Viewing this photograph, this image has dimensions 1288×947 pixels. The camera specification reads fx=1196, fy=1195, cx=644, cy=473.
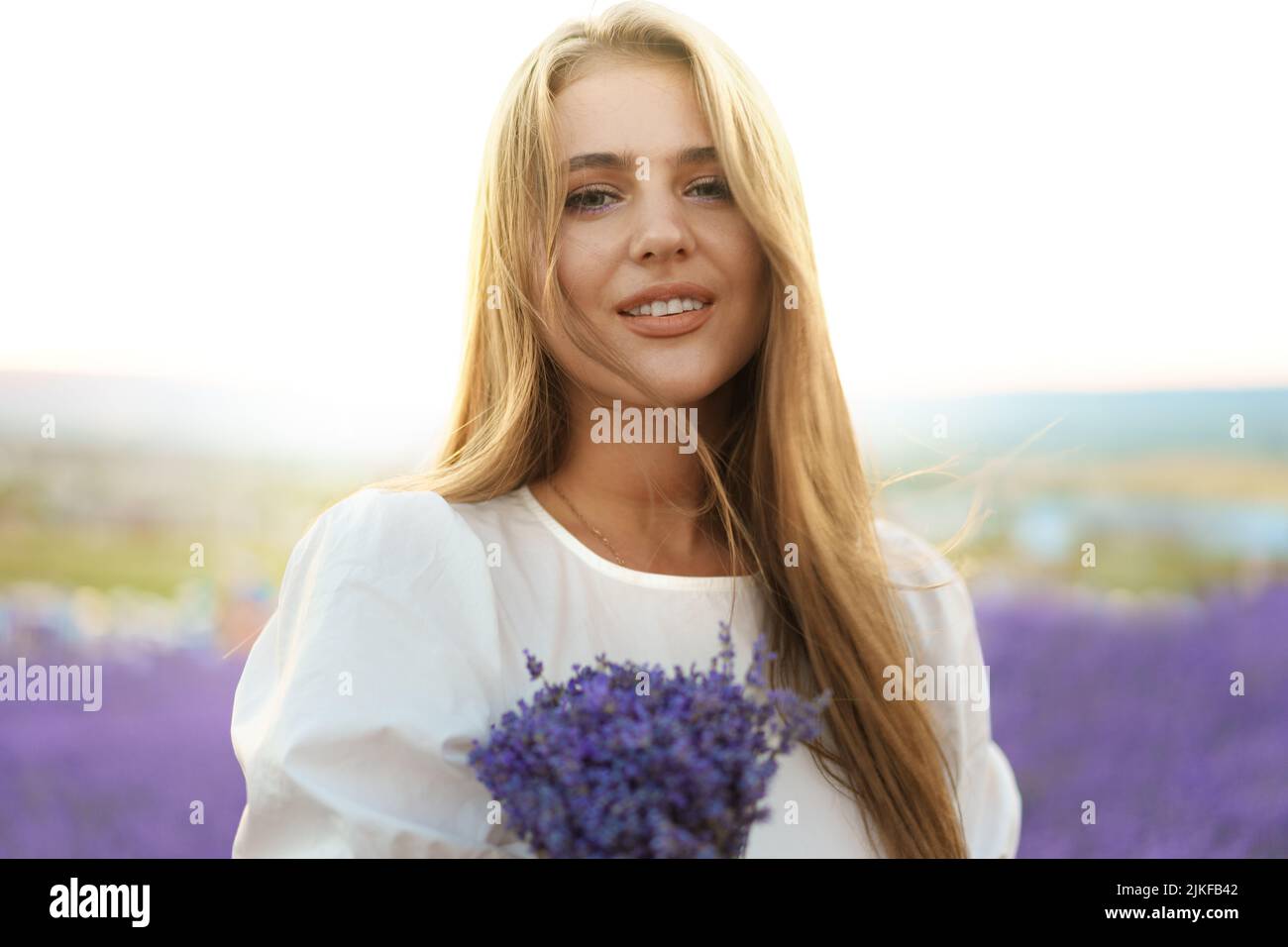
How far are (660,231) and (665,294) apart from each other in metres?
0.08

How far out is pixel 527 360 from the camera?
1646 millimetres

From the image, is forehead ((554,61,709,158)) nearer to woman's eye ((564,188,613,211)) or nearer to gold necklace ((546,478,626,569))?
woman's eye ((564,188,613,211))

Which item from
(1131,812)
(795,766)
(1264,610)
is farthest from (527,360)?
(1264,610)

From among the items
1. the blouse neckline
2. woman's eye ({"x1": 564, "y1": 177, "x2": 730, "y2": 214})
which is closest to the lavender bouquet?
the blouse neckline

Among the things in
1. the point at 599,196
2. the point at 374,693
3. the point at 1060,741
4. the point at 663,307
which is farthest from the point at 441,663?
the point at 1060,741

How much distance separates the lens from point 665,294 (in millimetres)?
1539

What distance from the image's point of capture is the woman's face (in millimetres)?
1535

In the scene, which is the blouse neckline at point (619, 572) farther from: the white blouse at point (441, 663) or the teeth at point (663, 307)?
the teeth at point (663, 307)

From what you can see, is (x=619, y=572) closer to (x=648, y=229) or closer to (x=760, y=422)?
(x=760, y=422)

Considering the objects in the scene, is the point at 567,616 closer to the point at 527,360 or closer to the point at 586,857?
the point at 527,360

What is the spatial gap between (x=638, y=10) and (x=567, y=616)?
838mm

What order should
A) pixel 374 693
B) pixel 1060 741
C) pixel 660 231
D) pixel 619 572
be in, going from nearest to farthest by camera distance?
1. pixel 374 693
2. pixel 660 231
3. pixel 619 572
4. pixel 1060 741

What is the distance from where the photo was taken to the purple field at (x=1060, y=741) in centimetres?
303

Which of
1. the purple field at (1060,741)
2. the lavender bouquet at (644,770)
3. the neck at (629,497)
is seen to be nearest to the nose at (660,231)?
the neck at (629,497)
